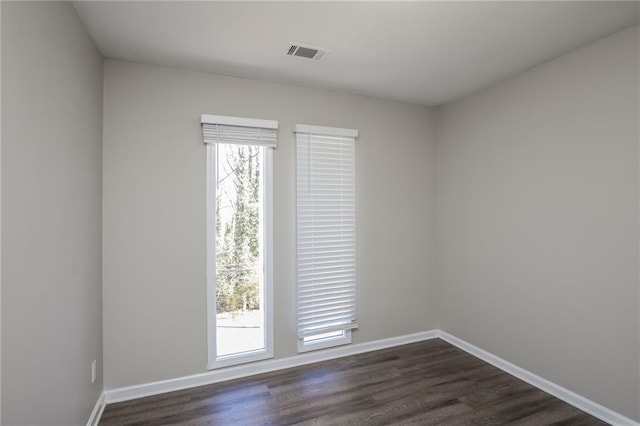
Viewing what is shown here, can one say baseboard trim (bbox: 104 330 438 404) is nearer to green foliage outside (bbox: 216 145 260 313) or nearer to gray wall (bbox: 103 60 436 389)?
gray wall (bbox: 103 60 436 389)

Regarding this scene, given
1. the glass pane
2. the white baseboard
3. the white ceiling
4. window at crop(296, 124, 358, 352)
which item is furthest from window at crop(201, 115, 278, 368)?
the white ceiling

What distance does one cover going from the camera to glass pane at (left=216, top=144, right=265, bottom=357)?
2902mm

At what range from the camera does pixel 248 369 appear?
9.57ft

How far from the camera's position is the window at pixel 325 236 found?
313 centimetres

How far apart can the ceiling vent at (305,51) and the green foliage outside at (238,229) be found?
911 millimetres

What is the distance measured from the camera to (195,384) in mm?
2748

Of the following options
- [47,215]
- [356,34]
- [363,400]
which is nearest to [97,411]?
[47,215]

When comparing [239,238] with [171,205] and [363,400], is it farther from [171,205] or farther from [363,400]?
[363,400]

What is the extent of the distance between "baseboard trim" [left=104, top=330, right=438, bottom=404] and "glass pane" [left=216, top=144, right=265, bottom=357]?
16 centimetres

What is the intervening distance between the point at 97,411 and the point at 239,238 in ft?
5.22

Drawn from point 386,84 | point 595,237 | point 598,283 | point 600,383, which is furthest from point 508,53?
point 600,383

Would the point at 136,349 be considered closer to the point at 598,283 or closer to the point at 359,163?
the point at 359,163

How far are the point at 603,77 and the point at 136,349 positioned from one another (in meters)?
4.00

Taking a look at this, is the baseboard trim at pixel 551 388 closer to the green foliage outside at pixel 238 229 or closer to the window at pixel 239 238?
the window at pixel 239 238
